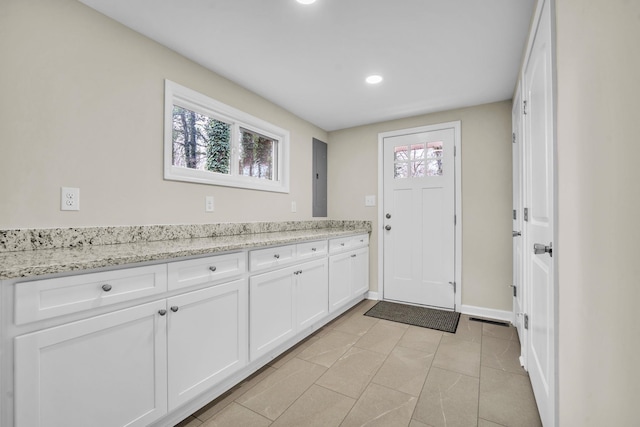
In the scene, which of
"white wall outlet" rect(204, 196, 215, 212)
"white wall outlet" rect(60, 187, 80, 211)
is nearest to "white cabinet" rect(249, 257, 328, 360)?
"white wall outlet" rect(204, 196, 215, 212)

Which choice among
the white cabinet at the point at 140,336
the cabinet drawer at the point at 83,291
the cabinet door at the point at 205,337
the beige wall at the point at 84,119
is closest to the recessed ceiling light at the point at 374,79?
the beige wall at the point at 84,119

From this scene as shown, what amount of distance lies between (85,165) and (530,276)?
2687 millimetres

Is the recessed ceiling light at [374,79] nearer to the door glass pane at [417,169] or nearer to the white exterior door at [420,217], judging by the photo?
the white exterior door at [420,217]

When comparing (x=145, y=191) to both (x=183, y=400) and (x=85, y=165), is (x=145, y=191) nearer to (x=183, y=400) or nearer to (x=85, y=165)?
(x=85, y=165)

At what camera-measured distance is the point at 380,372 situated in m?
1.96

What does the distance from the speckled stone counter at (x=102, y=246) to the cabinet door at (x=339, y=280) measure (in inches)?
18.8

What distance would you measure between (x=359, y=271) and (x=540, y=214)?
2.08 meters

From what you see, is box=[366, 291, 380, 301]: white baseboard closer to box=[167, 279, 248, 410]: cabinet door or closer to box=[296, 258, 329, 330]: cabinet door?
box=[296, 258, 329, 330]: cabinet door

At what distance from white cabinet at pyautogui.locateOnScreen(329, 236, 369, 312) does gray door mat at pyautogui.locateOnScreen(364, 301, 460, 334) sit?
0.30 m

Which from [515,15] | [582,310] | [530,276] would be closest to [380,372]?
[530,276]

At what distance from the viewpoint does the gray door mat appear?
2764 millimetres

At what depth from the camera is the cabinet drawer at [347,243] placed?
278 centimetres

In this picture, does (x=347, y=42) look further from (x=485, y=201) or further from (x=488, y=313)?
(x=488, y=313)

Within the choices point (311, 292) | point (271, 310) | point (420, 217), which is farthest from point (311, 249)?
point (420, 217)
